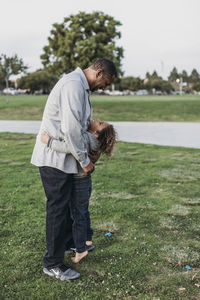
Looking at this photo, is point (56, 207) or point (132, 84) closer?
point (56, 207)

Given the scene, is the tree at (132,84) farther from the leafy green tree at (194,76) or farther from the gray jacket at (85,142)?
the gray jacket at (85,142)

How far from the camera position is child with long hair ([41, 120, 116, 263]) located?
285 cm

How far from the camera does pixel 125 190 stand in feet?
18.8

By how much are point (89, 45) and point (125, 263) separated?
37.0 metres

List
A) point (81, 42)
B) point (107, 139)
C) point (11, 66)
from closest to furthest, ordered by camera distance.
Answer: point (107, 139) < point (11, 66) < point (81, 42)

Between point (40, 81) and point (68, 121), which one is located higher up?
point (40, 81)

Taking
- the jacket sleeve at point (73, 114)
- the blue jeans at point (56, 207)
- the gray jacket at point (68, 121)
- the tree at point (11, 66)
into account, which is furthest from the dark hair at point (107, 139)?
the tree at point (11, 66)

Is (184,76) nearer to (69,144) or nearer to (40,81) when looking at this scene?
(40,81)

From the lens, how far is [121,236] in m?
4.00

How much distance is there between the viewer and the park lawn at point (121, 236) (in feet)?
9.79

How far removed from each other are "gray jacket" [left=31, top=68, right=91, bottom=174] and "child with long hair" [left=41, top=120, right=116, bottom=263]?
6 centimetres

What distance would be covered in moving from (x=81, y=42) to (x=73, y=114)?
37211mm

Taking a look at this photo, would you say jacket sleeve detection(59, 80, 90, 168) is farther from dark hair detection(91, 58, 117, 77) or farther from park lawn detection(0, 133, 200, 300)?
park lawn detection(0, 133, 200, 300)

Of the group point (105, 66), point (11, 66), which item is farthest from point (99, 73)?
point (11, 66)
